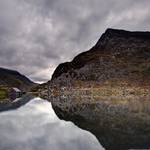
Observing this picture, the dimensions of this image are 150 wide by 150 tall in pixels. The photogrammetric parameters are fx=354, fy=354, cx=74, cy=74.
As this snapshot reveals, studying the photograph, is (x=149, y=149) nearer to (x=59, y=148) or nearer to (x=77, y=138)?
Answer: (x=59, y=148)

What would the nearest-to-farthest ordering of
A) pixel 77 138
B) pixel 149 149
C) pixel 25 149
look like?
pixel 149 149
pixel 25 149
pixel 77 138

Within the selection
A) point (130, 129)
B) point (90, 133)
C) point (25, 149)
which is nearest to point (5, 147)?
point (25, 149)

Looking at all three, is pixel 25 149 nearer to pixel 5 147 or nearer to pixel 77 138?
pixel 5 147

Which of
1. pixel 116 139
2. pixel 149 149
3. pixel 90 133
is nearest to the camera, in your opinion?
pixel 149 149

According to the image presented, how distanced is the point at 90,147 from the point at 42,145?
4010mm

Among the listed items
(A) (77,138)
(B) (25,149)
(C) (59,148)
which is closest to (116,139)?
(A) (77,138)

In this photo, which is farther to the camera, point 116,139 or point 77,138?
point 77,138

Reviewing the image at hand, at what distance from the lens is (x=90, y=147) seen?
27328 mm

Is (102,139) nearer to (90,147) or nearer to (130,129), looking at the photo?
(90,147)

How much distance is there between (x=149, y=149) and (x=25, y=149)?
363 inches

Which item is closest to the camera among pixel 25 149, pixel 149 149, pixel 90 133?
pixel 149 149

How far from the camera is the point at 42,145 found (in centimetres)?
2855

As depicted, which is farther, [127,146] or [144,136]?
[144,136]

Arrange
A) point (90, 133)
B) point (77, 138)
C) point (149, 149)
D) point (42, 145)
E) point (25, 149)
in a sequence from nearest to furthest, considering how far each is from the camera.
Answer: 1. point (149, 149)
2. point (25, 149)
3. point (42, 145)
4. point (77, 138)
5. point (90, 133)
